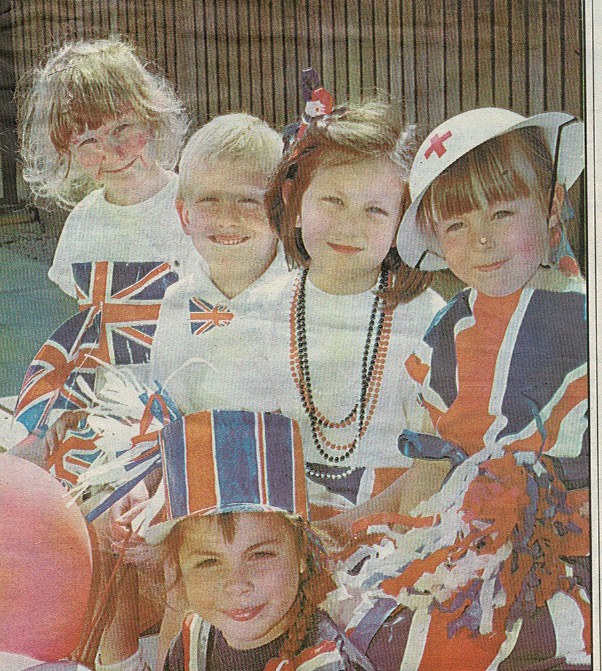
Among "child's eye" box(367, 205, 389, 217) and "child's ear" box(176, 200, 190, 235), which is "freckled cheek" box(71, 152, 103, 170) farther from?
"child's eye" box(367, 205, 389, 217)

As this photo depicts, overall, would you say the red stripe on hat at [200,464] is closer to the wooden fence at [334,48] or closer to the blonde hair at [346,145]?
the blonde hair at [346,145]

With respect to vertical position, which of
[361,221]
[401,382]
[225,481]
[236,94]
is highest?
[236,94]

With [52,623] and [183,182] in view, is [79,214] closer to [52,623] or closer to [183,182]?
[183,182]

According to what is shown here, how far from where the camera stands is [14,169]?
100 centimetres

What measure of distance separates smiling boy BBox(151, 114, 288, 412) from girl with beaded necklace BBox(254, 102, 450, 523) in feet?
0.09

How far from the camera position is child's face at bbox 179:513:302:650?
3.24ft

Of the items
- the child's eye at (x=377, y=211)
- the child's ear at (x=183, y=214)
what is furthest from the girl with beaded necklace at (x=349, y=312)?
the child's ear at (x=183, y=214)

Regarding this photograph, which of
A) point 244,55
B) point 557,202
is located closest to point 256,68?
point 244,55

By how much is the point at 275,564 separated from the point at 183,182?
1.68 feet

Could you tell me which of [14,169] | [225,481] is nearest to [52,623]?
[225,481]

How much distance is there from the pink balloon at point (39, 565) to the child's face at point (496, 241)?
0.60m

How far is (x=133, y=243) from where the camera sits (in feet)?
3.28

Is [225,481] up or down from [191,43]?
down

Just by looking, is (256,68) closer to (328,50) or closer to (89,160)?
(328,50)
